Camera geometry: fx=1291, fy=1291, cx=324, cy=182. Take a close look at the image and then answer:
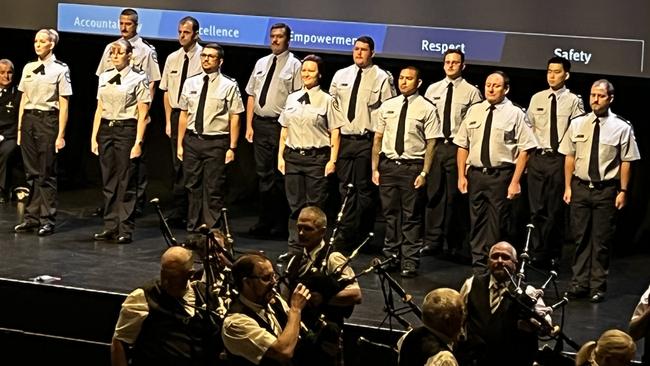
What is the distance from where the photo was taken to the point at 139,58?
32.9 feet

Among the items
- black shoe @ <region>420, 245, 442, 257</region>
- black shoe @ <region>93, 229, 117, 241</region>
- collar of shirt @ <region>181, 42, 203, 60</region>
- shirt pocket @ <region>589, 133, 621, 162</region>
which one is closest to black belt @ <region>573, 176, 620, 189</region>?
shirt pocket @ <region>589, 133, 621, 162</region>

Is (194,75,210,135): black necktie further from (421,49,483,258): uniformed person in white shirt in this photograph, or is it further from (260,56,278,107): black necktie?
(421,49,483,258): uniformed person in white shirt

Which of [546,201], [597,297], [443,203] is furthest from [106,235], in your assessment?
[597,297]

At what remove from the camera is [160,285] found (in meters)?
5.42

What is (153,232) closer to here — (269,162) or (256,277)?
(269,162)

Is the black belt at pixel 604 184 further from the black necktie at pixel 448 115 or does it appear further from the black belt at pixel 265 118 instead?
the black belt at pixel 265 118

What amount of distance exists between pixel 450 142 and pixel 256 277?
431cm

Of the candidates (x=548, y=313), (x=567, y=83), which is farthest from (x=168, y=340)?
(x=567, y=83)

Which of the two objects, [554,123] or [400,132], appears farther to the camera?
[554,123]

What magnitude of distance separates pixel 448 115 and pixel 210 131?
1.69m

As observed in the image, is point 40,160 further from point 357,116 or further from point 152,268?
point 357,116

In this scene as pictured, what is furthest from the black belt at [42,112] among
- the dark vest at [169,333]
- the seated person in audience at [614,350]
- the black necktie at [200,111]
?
the seated person in audience at [614,350]

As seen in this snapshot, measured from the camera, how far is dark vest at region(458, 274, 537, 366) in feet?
19.1

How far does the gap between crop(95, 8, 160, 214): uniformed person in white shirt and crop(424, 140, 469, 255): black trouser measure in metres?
2.24
